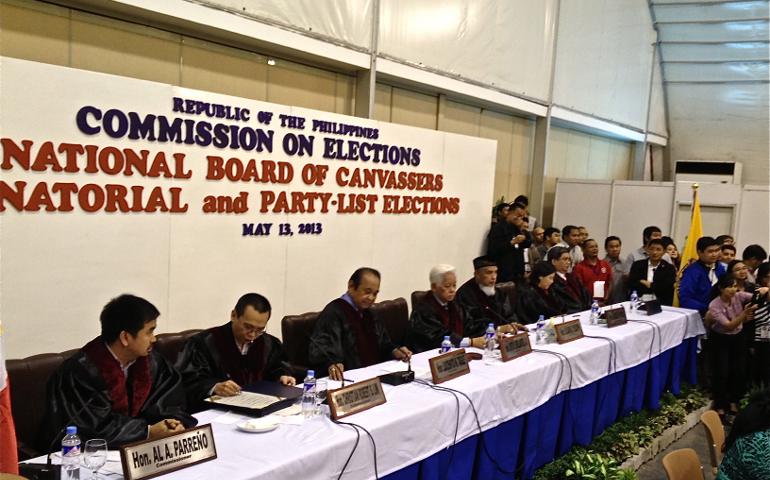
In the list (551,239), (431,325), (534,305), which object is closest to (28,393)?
(431,325)

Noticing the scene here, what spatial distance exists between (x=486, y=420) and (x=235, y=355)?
126 centimetres

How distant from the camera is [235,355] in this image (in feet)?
10.5

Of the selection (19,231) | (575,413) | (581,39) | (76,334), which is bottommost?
(575,413)

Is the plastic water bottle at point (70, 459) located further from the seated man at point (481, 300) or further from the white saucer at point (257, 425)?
the seated man at point (481, 300)

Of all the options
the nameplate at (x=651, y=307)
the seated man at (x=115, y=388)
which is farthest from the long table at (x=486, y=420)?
the seated man at (x=115, y=388)

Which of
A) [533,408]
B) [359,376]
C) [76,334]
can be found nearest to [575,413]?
[533,408]

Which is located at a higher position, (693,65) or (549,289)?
(693,65)

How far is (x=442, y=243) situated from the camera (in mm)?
7195

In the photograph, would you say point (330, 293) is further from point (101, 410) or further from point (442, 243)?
point (101, 410)

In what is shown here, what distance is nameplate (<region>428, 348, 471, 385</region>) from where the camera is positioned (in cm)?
314

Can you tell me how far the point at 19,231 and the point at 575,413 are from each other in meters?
3.48

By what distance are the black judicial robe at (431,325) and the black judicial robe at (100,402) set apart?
1.95 meters

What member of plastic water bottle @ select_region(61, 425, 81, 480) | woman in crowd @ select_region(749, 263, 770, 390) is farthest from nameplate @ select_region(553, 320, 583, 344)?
plastic water bottle @ select_region(61, 425, 81, 480)

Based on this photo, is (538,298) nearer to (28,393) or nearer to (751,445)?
(751,445)
